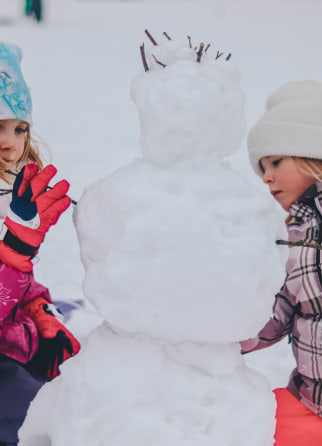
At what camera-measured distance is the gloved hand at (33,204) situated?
96 cm

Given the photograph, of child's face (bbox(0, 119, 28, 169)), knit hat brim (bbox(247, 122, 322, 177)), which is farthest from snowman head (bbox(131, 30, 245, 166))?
child's face (bbox(0, 119, 28, 169))

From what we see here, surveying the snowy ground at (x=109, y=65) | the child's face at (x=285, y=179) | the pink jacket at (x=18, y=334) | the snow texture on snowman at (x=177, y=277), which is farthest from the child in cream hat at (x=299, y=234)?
the pink jacket at (x=18, y=334)

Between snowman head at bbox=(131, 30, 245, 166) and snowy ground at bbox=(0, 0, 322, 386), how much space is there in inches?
4.1

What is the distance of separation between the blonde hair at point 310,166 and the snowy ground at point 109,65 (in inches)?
16.6

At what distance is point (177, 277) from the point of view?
0.81 meters

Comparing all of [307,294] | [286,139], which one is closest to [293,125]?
[286,139]

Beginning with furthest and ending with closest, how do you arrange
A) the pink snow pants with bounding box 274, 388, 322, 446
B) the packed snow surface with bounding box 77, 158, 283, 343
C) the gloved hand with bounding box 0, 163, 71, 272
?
the pink snow pants with bounding box 274, 388, 322, 446 → the gloved hand with bounding box 0, 163, 71, 272 → the packed snow surface with bounding box 77, 158, 283, 343

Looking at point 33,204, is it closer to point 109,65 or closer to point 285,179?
point 285,179

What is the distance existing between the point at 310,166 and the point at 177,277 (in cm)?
68

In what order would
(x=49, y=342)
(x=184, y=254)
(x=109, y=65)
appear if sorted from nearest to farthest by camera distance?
(x=184, y=254) → (x=49, y=342) → (x=109, y=65)

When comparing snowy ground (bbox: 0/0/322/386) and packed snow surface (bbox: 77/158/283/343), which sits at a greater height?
packed snow surface (bbox: 77/158/283/343)

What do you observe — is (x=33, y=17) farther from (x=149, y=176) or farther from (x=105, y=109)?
(x=149, y=176)

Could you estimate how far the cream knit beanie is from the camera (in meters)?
1.32

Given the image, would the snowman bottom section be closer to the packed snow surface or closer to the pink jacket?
the packed snow surface
